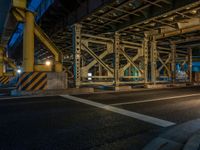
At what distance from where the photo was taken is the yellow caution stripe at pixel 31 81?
826 cm

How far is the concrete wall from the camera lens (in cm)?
898

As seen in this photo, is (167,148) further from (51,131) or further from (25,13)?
(25,13)

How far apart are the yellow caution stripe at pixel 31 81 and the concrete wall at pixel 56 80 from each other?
296 millimetres

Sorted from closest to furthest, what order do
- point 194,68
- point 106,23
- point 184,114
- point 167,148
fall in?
point 167,148 < point 184,114 < point 106,23 < point 194,68

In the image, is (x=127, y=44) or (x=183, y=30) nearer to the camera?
(x=183, y=30)

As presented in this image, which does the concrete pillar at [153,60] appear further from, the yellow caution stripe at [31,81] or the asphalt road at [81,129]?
the yellow caution stripe at [31,81]

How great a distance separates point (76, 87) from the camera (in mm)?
10188

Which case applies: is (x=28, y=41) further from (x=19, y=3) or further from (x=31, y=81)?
(x=31, y=81)

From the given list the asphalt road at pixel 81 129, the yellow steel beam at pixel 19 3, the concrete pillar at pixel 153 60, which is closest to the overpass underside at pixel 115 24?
the concrete pillar at pixel 153 60

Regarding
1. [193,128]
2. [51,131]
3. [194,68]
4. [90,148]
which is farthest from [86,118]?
[194,68]

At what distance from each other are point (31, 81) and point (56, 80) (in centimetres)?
138

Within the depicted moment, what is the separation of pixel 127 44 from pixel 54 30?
659 centimetres

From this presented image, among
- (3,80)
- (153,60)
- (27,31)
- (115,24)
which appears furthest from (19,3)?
(3,80)

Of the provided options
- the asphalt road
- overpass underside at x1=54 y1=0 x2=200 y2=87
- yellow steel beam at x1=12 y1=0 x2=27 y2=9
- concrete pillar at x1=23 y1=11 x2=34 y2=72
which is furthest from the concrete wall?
the asphalt road
